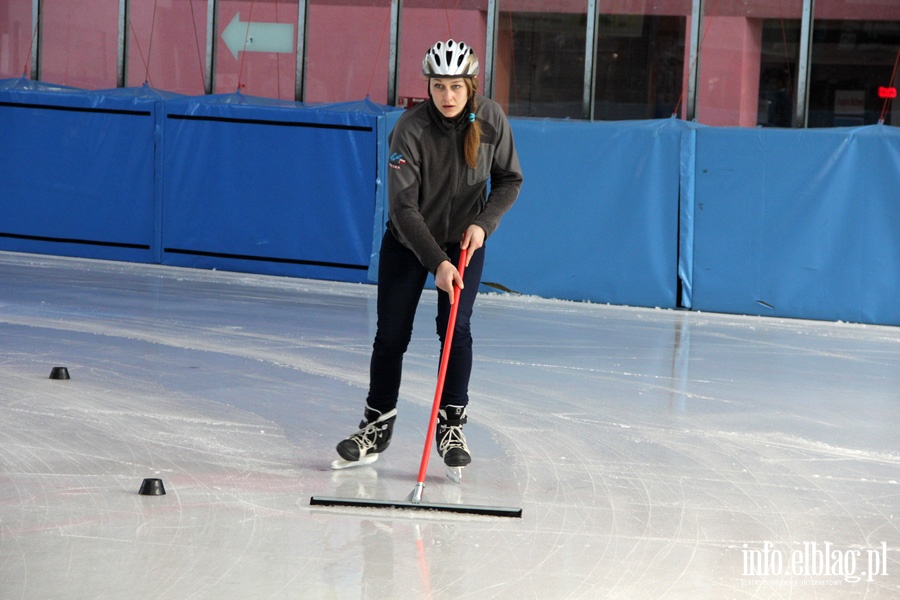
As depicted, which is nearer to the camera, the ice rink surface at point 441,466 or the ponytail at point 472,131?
the ice rink surface at point 441,466

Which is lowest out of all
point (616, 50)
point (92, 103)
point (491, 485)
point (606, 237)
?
point (491, 485)

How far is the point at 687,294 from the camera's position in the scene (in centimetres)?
962

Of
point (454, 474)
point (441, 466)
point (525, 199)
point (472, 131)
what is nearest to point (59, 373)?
point (441, 466)

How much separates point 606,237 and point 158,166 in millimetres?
4472

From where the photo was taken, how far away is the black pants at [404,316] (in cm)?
411

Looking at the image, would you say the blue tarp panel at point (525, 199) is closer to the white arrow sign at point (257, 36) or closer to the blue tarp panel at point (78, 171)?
the blue tarp panel at point (78, 171)

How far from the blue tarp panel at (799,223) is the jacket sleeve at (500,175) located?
5.64 meters

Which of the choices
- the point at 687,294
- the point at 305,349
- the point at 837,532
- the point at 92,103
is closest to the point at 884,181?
the point at 687,294

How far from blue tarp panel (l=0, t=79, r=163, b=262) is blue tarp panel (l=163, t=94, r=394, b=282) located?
304 mm

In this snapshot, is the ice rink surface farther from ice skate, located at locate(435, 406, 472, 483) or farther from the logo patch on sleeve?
the logo patch on sleeve

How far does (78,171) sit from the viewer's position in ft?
37.9

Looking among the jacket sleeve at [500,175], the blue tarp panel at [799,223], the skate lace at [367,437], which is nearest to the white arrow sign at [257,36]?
the blue tarp panel at [799,223]

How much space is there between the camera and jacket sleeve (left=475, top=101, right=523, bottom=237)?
404 cm

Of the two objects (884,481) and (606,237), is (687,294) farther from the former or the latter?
(884,481)
